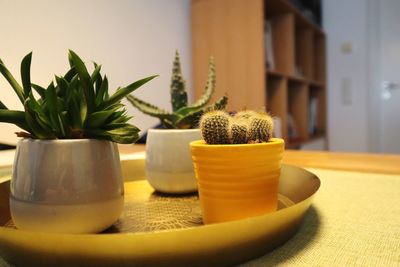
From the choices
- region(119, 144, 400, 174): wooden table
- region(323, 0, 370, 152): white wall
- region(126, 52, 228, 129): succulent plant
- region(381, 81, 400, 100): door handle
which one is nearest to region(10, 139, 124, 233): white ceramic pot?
region(126, 52, 228, 129): succulent plant

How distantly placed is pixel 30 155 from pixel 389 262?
0.36 meters

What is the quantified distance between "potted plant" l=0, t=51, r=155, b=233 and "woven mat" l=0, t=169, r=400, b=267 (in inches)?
2.7

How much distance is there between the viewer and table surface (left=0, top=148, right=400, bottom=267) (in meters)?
0.30

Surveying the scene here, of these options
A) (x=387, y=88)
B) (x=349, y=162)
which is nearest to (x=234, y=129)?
(x=349, y=162)

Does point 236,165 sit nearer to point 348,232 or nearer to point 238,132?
point 238,132

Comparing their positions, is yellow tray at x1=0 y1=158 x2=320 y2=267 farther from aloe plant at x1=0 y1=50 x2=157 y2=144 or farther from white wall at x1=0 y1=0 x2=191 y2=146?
white wall at x1=0 y1=0 x2=191 y2=146

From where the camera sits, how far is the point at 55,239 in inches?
10.6

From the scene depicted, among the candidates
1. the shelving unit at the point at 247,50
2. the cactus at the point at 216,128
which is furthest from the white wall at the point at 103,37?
the cactus at the point at 216,128

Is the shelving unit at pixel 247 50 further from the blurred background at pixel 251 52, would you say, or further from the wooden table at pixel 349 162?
the wooden table at pixel 349 162

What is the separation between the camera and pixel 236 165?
36cm

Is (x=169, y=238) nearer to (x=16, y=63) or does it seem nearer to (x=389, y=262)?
(x=389, y=262)

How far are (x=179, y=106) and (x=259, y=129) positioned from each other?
245mm

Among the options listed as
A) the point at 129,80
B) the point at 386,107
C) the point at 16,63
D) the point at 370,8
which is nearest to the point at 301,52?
the point at 370,8

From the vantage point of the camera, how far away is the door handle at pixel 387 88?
3.29 metres
